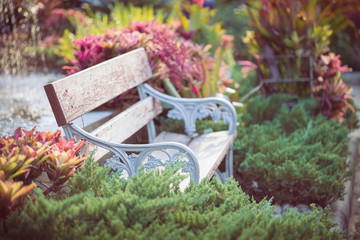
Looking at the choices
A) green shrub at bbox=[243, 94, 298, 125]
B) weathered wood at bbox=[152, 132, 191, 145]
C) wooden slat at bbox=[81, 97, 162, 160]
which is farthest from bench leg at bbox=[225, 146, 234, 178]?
green shrub at bbox=[243, 94, 298, 125]

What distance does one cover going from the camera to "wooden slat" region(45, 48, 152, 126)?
2.09 metres

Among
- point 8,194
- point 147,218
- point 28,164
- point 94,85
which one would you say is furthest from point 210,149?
point 8,194

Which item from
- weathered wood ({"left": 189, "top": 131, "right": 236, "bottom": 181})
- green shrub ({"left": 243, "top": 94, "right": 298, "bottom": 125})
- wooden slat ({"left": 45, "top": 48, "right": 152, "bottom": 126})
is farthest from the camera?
green shrub ({"left": 243, "top": 94, "right": 298, "bottom": 125})

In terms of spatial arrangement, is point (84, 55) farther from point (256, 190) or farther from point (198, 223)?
point (198, 223)

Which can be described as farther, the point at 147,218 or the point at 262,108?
the point at 262,108

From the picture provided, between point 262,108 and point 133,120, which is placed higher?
point 133,120

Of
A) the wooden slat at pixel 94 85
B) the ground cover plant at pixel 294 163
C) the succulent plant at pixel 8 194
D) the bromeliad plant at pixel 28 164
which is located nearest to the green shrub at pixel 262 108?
the ground cover plant at pixel 294 163

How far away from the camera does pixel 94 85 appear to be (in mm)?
2484

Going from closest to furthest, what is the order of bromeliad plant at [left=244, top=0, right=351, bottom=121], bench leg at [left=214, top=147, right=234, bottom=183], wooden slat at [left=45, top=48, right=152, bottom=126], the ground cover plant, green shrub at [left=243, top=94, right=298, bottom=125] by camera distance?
wooden slat at [left=45, top=48, right=152, bottom=126] → the ground cover plant → bench leg at [left=214, top=147, right=234, bottom=183] → green shrub at [left=243, top=94, right=298, bottom=125] → bromeliad plant at [left=244, top=0, right=351, bottom=121]

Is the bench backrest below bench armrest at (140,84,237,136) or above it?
above

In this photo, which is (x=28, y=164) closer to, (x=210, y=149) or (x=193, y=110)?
(x=210, y=149)

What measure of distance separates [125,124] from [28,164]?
1.10 meters

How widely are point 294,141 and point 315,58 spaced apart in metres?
1.87

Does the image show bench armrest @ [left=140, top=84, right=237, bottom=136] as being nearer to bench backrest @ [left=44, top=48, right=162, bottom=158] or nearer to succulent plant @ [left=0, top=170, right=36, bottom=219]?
bench backrest @ [left=44, top=48, right=162, bottom=158]
